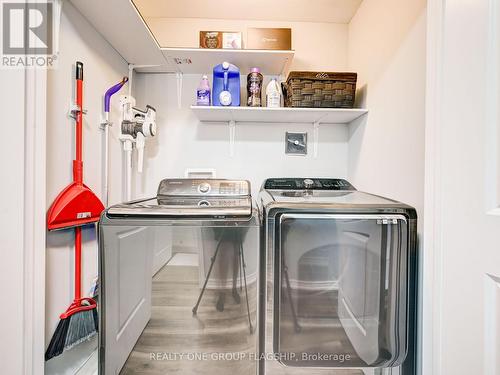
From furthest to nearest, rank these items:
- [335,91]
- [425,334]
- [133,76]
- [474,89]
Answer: [133,76] < [335,91] < [425,334] < [474,89]

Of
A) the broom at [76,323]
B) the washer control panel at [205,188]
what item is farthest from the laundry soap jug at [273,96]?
the broom at [76,323]

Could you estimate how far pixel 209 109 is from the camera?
1832mm

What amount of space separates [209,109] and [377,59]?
3.82ft

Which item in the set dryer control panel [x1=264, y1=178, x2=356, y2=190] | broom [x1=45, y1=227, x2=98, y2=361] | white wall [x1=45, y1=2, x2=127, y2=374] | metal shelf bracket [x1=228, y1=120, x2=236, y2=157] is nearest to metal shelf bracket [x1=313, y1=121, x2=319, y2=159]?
dryer control panel [x1=264, y1=178, x2=356, y2=190]

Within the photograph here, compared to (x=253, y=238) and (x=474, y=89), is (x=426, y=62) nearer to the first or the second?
(x=474, y=89)

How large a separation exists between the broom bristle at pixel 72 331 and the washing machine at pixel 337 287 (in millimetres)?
882

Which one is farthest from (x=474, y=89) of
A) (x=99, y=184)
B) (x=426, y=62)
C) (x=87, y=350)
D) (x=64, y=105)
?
(x=87, y=350)

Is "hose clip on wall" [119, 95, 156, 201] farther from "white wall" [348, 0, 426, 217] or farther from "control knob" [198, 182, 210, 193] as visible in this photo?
"white wall" [348, 0, 426, 217]

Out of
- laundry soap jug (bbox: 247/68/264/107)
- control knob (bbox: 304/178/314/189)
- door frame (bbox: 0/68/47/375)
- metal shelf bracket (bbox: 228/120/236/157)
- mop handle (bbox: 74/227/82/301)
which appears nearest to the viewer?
door frame (bbox: 0/68/47/375)

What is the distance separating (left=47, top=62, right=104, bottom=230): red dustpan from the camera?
118cm

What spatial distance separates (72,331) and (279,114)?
180 centimetres

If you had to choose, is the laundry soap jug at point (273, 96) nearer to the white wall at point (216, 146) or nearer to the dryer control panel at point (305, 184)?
the white wall at point (216, 146)

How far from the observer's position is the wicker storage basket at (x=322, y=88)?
1775 millimetres

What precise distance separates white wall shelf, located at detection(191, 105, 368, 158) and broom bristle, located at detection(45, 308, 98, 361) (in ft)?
4.55
